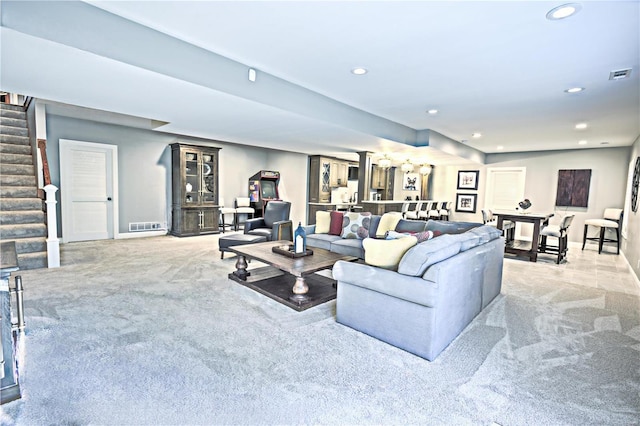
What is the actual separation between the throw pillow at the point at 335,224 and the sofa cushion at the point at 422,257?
108 inches

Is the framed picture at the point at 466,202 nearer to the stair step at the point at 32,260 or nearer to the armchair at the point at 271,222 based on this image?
the armchair at the point at 271,222

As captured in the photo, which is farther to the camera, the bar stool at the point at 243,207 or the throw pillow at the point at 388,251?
the bar stool at the point at 243,207

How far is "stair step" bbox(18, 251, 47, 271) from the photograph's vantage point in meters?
4.40

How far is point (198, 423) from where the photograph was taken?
1.69 m

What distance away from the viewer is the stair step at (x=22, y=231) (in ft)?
15.0

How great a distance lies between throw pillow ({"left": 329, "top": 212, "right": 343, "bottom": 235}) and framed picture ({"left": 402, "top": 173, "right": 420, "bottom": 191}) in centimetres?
631

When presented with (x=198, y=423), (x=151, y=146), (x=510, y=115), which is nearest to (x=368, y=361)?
(x=198, y=423)

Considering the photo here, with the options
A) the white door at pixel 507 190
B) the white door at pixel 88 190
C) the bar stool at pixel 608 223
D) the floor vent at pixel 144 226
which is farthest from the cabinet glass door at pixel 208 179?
the bar stool at pixel 608 223

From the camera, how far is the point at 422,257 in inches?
96.2

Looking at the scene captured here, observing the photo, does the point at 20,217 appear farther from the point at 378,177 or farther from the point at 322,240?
Result: the point at 378,177

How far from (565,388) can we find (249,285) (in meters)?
3.09

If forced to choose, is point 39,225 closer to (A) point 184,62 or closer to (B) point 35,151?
(B) point 35,151

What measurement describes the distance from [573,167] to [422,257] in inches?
330

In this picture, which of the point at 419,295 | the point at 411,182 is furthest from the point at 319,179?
the point at 419,295
